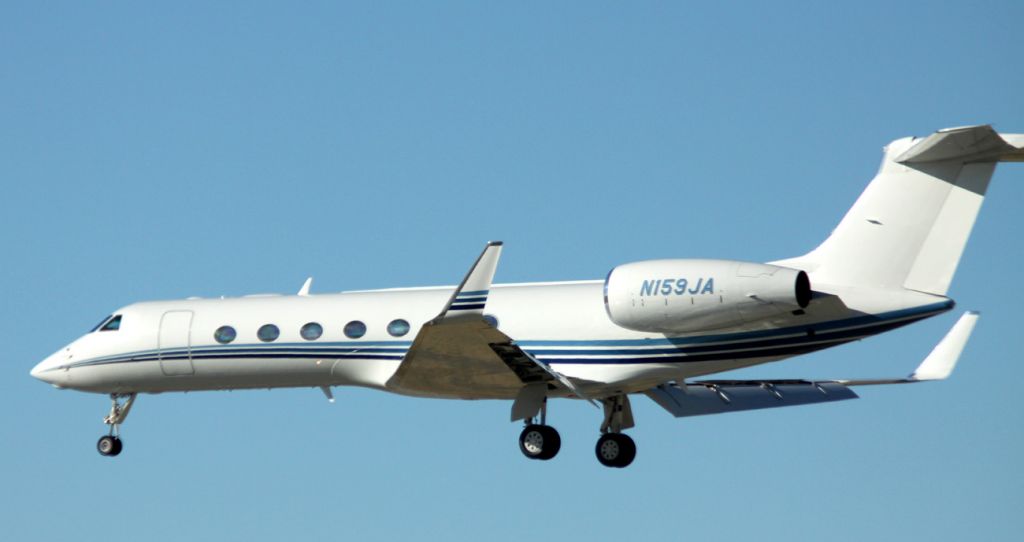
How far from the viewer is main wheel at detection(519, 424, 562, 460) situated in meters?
26.0

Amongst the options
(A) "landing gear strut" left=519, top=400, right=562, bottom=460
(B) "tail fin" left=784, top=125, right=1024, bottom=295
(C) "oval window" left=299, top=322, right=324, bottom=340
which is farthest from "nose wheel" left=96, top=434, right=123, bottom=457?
(B) "tail fin" left=784, top=125, right=1024, bottom=295

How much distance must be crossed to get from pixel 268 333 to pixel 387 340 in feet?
6.49

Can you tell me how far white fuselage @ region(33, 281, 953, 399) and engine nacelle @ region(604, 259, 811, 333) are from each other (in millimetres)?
499

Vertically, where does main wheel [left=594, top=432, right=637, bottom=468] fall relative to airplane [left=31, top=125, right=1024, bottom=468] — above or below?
below

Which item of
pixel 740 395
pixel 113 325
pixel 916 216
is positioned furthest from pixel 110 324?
pixel 916 216

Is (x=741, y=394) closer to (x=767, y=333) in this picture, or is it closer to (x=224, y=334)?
(x=767, y=333)

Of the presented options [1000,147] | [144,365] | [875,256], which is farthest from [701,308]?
[144,365]

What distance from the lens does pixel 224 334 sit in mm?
27812

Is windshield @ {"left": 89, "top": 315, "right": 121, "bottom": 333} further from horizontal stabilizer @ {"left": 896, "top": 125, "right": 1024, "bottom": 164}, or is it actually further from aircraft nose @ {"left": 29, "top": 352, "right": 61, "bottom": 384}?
horizontal stabilizer @ {"left": 896, "top": 125, "right": 1024, "bottom": 164}

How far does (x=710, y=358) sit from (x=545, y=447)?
2.88m

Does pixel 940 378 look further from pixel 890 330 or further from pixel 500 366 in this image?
pixel 500 366

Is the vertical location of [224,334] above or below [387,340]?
above

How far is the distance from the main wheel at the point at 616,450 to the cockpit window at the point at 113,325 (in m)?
8.13

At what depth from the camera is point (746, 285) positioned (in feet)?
76.0
